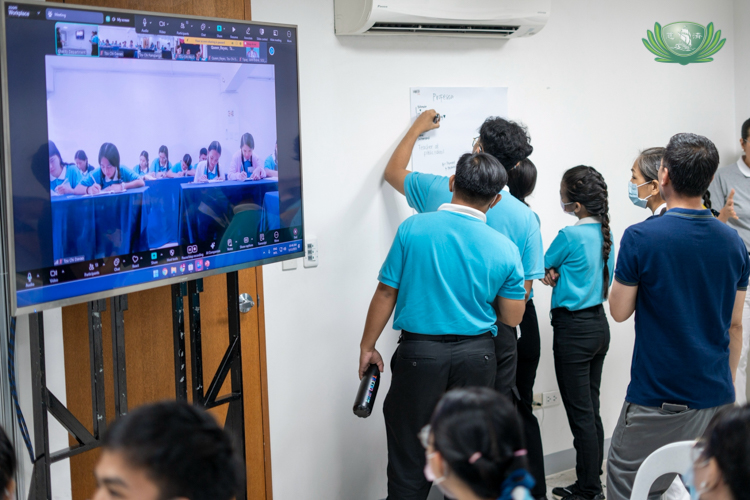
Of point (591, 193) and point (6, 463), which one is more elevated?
point (591, 193)

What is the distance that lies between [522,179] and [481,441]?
2.04 m

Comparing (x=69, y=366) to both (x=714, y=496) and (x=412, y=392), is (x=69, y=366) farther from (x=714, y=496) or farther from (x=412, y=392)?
(x=714, y=496)

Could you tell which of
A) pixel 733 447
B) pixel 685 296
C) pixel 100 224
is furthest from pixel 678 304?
pixel 100 224

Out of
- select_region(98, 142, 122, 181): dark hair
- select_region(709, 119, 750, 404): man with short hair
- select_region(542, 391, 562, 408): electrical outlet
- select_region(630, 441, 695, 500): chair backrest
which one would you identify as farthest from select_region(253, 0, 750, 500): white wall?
select_region(630, 441, 695, 500): chair backrest

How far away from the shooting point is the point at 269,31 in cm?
193

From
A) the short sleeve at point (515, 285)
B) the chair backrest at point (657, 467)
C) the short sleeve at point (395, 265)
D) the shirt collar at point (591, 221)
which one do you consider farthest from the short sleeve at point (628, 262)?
the shirt collar at point (591, 221)

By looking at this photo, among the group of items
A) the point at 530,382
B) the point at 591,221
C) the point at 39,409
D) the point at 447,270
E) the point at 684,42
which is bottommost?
the point at 530,382

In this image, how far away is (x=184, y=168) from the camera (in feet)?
5.67

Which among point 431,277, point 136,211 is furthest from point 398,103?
point 136,211

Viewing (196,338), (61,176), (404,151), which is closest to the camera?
(61,176)

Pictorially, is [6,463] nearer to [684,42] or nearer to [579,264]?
[579,264]

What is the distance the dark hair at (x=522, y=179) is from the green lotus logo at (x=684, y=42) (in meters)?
1.21

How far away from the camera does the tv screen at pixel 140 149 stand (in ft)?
4.58

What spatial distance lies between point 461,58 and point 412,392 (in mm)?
1595
